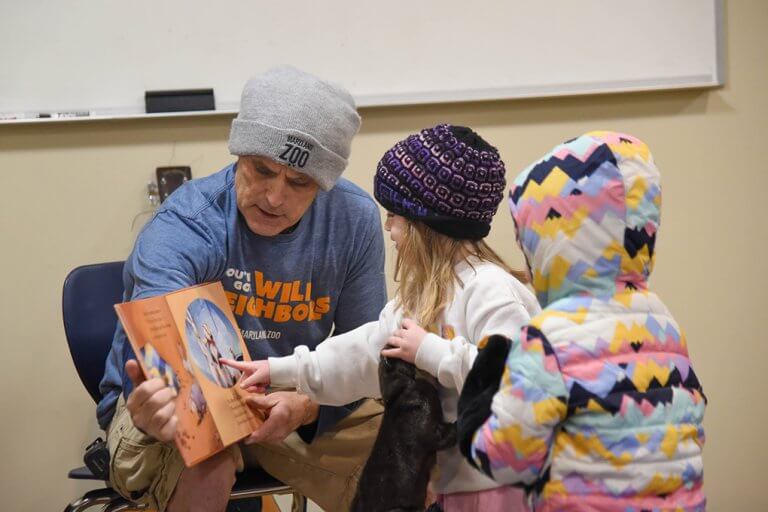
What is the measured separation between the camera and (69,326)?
7.66ft

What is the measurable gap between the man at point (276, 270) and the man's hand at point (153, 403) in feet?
0.39

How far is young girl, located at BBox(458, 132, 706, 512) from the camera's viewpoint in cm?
136

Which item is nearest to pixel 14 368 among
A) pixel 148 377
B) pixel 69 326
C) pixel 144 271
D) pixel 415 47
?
pixel 69 326

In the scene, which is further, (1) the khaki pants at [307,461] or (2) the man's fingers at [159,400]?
(1) the khaki pants at [307,461]

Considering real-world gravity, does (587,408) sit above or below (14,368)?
above

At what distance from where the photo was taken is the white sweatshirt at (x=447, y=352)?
5.56 feet

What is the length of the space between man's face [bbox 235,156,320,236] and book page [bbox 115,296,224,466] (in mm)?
401

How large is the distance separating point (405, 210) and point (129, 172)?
134cm

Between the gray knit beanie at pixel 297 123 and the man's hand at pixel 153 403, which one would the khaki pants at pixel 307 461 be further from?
the gray knit beanie at pixel 297 123

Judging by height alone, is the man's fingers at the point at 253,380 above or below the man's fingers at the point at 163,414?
below

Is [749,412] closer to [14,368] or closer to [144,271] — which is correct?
[144,271]

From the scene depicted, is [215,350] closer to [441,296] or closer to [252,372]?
[252,372]

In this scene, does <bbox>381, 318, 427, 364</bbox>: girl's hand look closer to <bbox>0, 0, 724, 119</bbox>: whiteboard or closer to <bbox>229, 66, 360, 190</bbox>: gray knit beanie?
<bbox>229, 66, 360, 190</bbox>: gray knit beanie

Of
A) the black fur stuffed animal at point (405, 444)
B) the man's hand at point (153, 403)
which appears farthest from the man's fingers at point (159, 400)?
the black fur stuffed animal at point (405, 444)
